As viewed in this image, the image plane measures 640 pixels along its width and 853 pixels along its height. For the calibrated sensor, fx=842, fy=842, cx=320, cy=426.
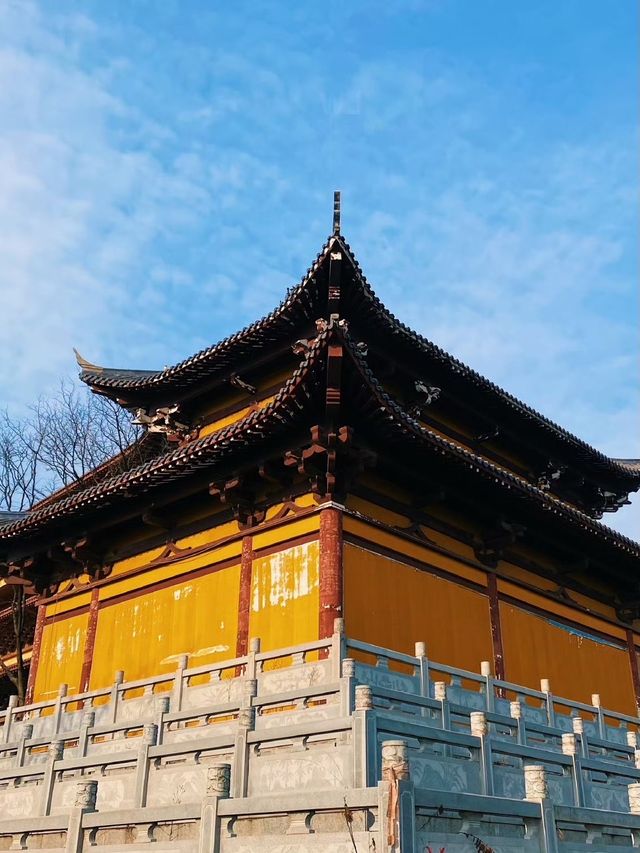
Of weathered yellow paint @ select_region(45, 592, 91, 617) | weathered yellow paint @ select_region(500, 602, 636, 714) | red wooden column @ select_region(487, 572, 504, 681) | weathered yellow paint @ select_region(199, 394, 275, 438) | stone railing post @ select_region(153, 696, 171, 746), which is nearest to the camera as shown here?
stone railing post @ select_region(153, 696, 171, 746)

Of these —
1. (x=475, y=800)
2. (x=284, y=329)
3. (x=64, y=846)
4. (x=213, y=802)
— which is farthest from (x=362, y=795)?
(x=284, y=329)

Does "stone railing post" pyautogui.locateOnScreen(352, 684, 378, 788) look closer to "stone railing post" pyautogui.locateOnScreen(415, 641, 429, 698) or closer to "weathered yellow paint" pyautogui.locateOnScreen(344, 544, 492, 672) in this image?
"stone railing post" pyautogui.locateOnScreen(415, 641, 429, 698)

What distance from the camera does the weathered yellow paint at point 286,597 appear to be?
13.3m

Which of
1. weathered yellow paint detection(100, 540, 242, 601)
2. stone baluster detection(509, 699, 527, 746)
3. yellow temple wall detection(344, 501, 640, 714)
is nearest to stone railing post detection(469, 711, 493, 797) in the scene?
stone baluster detection(509, 699, 527, 746)

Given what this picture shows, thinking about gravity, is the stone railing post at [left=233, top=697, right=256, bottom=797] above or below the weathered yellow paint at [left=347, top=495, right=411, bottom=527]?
below

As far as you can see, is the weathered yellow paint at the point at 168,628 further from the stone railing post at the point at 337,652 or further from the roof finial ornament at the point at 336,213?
the roof finial ornament at the point at 336,213

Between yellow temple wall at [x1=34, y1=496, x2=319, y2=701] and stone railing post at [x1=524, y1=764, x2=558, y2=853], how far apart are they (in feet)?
19.4

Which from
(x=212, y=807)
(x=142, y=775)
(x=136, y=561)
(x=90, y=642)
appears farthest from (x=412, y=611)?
(x=212, y=807)


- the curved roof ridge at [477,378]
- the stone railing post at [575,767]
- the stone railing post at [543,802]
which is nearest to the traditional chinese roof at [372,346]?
the curved roof ridge at [477,378]

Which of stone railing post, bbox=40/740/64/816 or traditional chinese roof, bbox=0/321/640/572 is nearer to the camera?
stone railing post, bbox=40/740/64/816

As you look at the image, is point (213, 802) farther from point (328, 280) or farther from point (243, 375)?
point (243, 375)

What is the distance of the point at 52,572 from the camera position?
742 inches

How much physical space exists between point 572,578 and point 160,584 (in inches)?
358

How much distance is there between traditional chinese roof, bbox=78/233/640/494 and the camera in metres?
16.4
